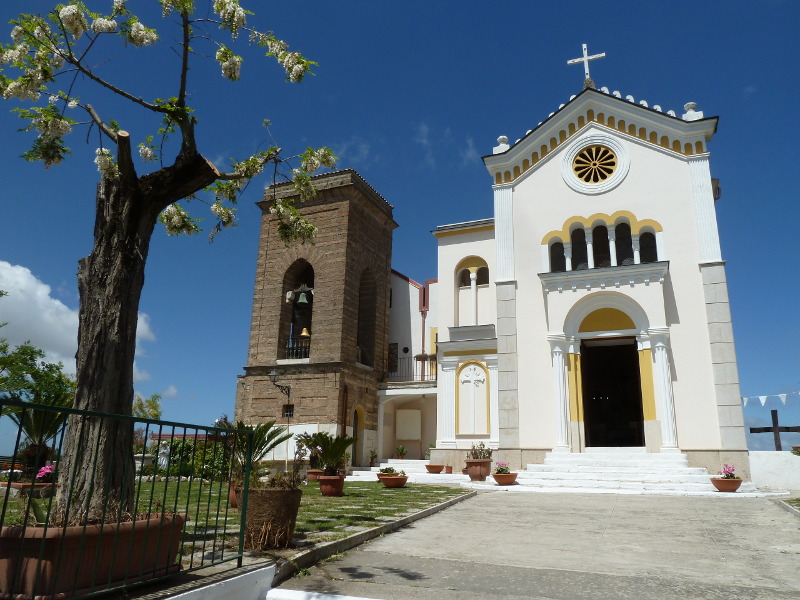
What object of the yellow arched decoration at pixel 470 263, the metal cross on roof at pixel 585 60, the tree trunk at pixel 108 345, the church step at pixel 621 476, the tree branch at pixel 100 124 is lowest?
the church step at pixel 621 476

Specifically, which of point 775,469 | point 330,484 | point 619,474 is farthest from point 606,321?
point 330,484

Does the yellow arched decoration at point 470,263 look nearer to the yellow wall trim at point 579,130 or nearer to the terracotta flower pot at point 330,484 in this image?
the yellow wall trim at point 579,130

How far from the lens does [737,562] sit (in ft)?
20.1

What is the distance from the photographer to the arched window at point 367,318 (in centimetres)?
2456

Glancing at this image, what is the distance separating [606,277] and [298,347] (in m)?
12.3

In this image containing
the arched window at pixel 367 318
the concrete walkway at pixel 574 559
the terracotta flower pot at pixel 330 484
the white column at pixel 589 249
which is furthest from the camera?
the arched window at pixel 367 318

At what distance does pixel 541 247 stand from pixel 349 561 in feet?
50.6

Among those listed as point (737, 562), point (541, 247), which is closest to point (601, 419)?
point (541, 247)

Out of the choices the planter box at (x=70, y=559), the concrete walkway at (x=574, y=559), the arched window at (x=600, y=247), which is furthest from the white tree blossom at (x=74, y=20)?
the arched window at (x=600, y=247)

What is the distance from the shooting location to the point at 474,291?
22109mm

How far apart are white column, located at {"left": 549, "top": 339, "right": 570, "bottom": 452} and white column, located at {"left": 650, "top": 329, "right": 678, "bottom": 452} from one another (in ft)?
8.62

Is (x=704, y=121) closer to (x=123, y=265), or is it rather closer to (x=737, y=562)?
(x=737, y=562)

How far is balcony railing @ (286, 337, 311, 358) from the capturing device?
2358cm

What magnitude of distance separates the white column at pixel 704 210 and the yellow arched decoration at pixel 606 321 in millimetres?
2950
